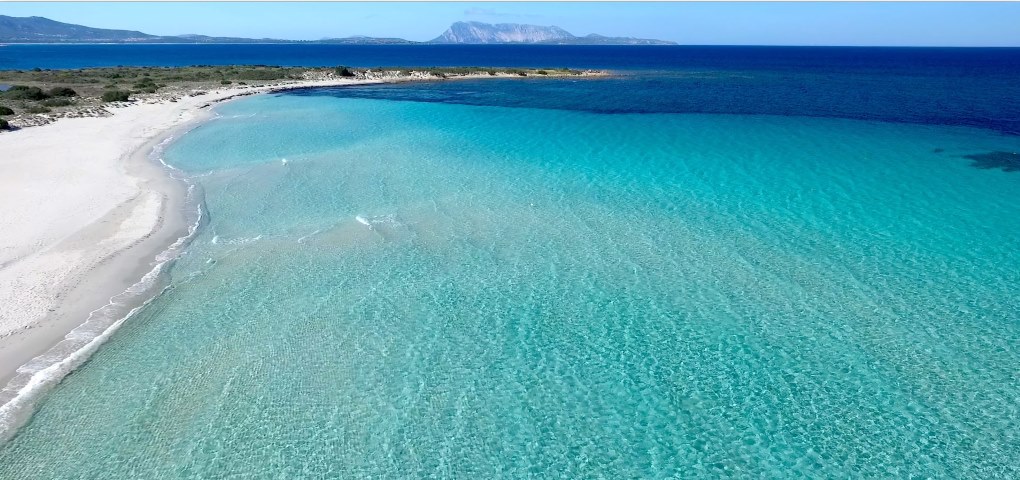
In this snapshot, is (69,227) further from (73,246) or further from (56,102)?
(56,102)

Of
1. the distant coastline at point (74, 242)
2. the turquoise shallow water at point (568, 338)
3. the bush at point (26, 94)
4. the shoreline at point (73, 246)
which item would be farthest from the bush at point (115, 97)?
the turquoise shallow water at point (568, 338)

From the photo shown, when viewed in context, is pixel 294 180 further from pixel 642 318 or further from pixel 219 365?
pixel 642 318

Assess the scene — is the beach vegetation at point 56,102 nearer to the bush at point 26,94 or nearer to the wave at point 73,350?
the bush at point 26,94

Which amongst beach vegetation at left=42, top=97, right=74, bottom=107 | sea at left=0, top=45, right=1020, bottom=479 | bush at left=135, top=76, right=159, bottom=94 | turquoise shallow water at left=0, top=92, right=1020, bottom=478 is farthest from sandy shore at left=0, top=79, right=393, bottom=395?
bush at left=135, top=76, right=159, bottom=94

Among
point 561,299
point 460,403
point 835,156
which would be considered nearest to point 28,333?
point 460,403

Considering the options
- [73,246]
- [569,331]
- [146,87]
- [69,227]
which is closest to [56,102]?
[146,87]

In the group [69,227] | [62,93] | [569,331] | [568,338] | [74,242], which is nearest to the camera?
[568,338]
